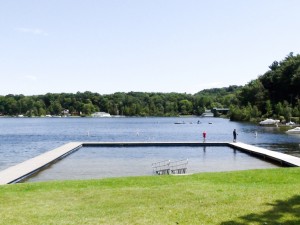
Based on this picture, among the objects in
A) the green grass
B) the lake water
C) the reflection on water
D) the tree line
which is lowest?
the lake water

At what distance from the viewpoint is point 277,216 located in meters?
9.11

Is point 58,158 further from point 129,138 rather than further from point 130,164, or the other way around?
point 129,138

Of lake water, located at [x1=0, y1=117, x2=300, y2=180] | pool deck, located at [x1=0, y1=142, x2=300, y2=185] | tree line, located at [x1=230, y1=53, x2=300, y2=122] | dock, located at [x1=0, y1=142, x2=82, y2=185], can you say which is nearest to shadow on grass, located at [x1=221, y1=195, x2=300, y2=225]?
pool deck, located at [x1=0, y1=142, x2=300, y2=185]

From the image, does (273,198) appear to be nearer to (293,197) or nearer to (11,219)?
(293,197)

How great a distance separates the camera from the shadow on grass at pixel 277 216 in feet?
28.7

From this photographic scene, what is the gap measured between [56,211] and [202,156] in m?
22.8

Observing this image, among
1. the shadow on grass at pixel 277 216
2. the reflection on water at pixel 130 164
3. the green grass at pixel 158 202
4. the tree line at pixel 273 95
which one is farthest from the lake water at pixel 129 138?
the tree line at pixel 273 95

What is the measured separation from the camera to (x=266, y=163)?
88.2 feet

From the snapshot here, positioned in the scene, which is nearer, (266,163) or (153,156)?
(266,163)

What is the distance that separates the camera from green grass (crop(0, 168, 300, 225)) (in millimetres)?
9148

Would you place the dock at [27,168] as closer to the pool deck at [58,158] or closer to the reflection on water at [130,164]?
the pool deck at [58,158]

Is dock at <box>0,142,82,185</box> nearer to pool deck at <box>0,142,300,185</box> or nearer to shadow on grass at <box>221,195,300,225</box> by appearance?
pool deck at <box>0,142,300,185</box>

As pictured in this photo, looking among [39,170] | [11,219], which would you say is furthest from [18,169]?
[11,219]

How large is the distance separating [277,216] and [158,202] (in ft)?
9.99
